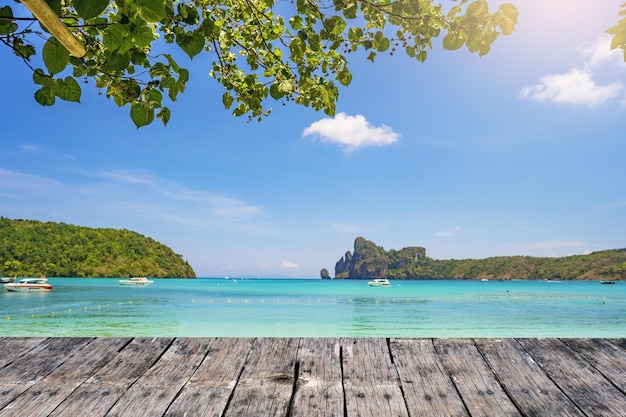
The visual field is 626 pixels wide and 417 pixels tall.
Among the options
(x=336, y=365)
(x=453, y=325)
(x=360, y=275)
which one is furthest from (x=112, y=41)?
(x=360, y=275)

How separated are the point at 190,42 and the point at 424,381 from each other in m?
1.95

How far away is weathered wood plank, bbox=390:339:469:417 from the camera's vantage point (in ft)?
6.04

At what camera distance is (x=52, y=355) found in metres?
2.35

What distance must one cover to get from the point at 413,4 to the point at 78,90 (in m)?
1.86

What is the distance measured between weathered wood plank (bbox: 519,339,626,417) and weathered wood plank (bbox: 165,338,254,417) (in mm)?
1464

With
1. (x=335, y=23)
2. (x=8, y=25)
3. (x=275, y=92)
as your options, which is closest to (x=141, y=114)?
(x=8, y=25)

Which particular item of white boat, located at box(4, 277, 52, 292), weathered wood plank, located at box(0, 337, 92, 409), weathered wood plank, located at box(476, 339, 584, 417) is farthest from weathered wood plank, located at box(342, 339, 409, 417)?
white boat, located at box(4, 277, 52, 292)

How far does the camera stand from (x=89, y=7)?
53.6 inches

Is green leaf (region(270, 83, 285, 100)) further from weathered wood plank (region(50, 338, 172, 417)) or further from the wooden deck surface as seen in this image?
weathered wood plank (region(50, 338, 172, 417))

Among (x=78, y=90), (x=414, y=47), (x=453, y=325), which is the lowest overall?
(x=453, y=325)

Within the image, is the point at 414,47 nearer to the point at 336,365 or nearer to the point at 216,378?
the point at 336,365

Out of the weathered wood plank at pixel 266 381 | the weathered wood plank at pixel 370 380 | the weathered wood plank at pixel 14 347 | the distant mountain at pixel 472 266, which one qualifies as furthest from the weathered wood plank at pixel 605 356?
the distant mountain at pixel 472 266

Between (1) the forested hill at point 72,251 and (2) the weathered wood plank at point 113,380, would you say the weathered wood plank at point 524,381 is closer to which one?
(2) the weathered wood plank at point 113,380

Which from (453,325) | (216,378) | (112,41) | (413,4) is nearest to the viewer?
(112,41)
